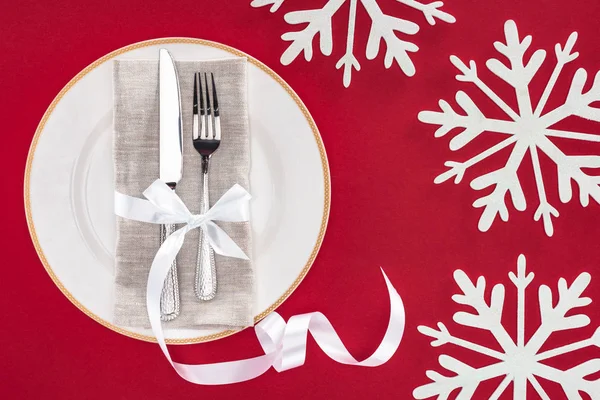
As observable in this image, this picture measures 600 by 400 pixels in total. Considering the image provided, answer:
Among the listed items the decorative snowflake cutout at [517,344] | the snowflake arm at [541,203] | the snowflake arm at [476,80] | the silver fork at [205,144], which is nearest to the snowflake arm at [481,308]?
the decorative snowflake cutout at [517,344]

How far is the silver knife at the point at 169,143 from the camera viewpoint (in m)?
0.63

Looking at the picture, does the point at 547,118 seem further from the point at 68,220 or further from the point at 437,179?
the point at 68,220

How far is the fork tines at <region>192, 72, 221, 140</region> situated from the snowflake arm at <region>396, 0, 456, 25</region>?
0.27 metres

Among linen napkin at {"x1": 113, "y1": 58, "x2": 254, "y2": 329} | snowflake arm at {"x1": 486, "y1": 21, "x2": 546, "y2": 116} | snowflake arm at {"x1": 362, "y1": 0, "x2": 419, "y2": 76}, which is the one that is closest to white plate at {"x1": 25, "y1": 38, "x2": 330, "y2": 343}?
linen napkin at {"x1": 113, "y1": 58, "x2": 254, "y2": 329}

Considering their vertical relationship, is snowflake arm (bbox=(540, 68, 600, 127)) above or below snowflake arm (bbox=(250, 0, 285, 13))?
below

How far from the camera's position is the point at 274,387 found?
67 centimetres

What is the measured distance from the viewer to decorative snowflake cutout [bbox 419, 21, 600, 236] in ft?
2.19

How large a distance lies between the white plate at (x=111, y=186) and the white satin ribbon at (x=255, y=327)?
31 mm

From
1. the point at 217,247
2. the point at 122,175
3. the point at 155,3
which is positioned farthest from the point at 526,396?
the point at 155,3

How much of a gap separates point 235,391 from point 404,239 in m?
0.29

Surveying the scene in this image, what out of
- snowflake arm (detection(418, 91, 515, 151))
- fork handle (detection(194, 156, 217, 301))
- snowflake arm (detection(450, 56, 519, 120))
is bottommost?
fork handle (detection(194, 156, 217, 301))

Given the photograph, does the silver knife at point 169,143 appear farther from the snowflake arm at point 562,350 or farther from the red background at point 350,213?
the snowflake arm at point 562,350

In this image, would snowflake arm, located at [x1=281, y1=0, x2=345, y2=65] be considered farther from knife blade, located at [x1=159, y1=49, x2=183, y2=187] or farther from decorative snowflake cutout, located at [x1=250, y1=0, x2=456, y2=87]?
knife blade, located at [x1=159, y1=49, x2=183, y2=187]

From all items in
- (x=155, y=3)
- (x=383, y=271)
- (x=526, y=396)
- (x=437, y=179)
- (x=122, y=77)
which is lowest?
(x=526, y=396)
